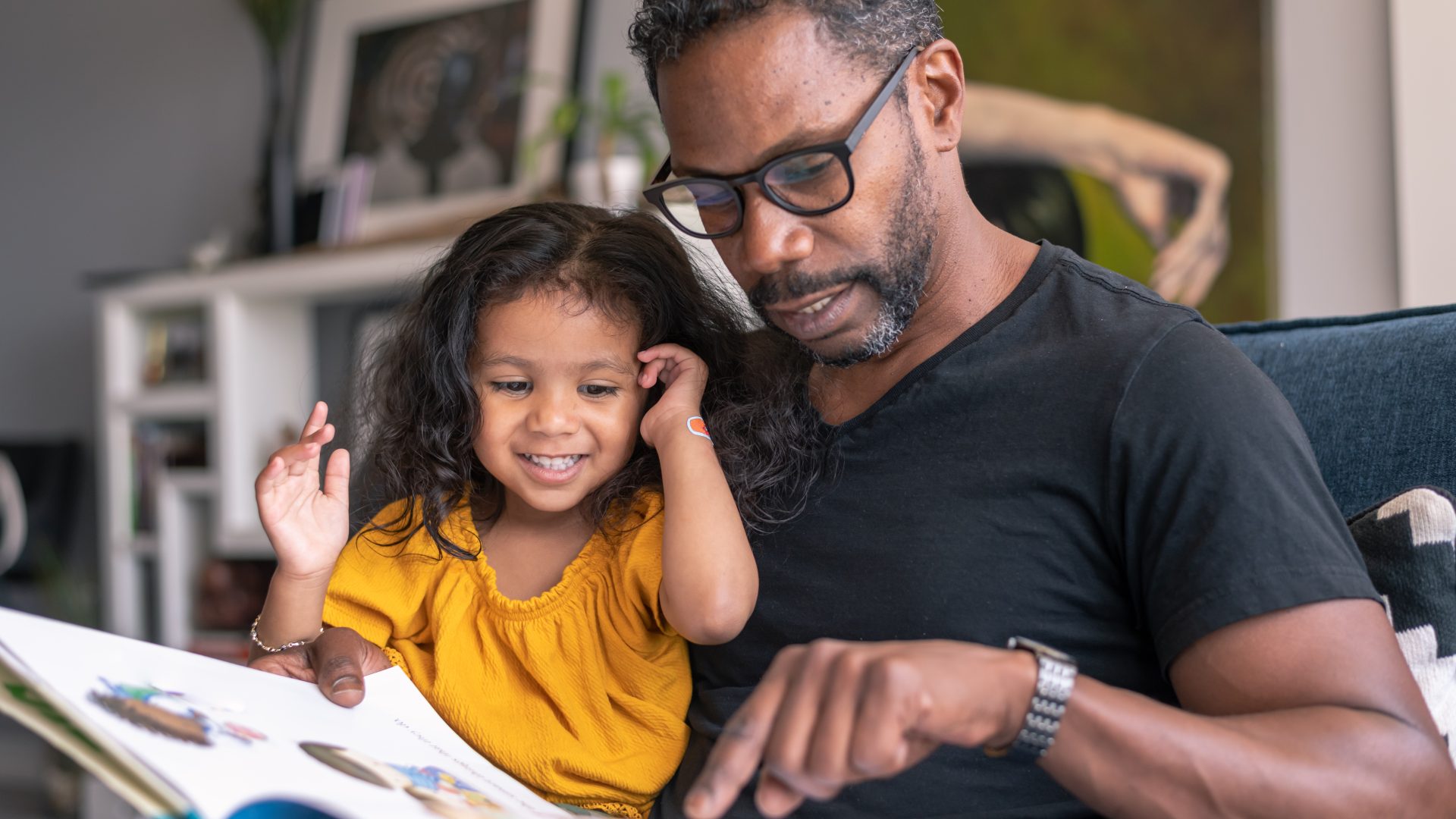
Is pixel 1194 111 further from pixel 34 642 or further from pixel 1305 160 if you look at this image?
pixel 34 642

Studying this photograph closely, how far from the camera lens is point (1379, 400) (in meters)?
1.21

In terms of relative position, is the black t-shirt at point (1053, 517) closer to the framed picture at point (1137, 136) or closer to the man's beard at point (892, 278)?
the man's beard at point (892, 278)

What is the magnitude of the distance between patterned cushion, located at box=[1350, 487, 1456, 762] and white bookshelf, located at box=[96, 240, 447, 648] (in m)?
2.91

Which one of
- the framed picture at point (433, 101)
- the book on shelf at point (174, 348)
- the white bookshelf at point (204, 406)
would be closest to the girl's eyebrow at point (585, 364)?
the framed picture at point (433, 101)

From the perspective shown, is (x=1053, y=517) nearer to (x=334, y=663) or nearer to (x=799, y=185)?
(x=799, y=185)

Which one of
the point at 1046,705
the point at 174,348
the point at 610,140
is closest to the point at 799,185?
the point at 1046,705

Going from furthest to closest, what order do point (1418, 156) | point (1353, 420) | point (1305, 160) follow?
point (1305, 160) → point (1418, 156) → point (1353, 420)

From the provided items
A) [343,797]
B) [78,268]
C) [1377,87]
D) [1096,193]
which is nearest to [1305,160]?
[1377,87]

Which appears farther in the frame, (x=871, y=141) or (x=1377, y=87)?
(x=1377, y=87)

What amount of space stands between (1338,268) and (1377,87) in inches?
13.5

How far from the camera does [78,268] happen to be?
4.67 m

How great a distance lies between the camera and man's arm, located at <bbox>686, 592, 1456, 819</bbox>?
713mm

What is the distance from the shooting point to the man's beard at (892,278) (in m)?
1.13

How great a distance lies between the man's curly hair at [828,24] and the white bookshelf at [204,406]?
248cm
